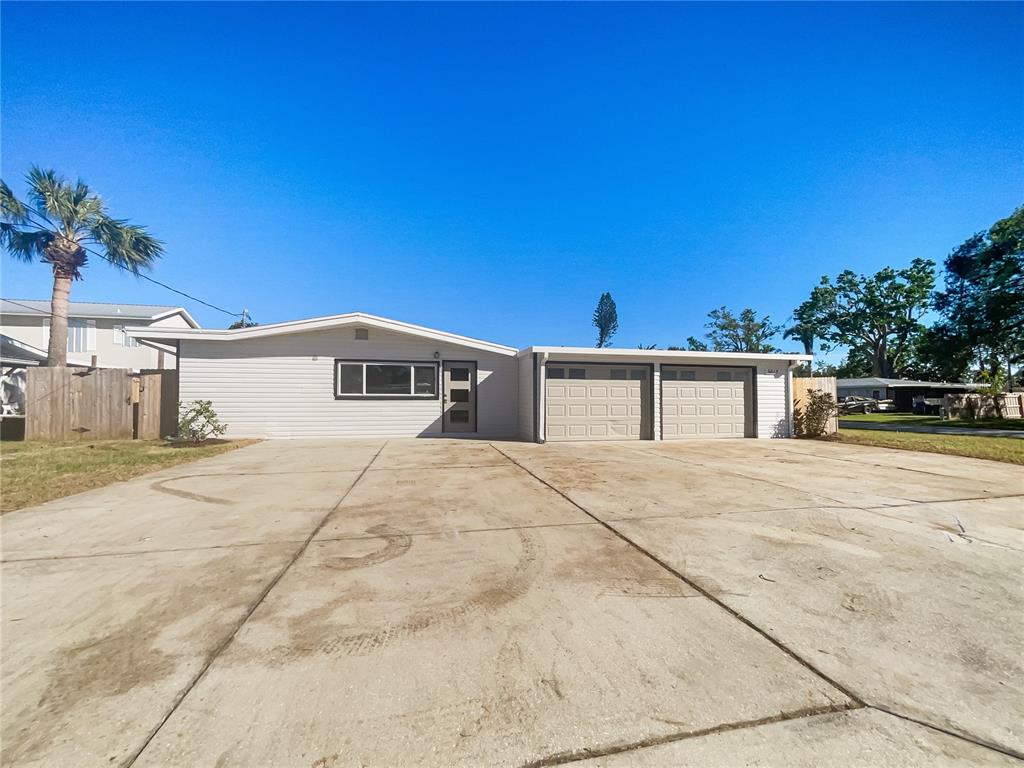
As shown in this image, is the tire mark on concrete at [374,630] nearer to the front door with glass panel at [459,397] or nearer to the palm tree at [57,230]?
the front door with glass panel at [459,397]

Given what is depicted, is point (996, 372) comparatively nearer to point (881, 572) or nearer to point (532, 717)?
point (881, 572)

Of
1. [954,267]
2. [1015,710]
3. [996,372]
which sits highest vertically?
[954,267]

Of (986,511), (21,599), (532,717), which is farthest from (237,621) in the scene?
(986,511)

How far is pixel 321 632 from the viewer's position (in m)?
2.19

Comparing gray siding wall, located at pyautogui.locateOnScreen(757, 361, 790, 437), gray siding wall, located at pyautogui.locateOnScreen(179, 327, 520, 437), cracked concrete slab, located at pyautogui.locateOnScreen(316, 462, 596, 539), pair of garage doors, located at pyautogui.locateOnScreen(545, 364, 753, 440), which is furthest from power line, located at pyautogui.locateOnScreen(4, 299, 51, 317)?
gray siding wall, located at pyautogui.locateOnScreen(757, 361, 790, 437)

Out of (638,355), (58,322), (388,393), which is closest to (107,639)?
(388,393)

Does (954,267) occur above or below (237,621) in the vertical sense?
above

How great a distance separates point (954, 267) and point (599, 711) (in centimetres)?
3513

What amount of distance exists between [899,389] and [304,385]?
146 ft

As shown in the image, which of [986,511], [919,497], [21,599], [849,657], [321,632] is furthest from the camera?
[919,497]

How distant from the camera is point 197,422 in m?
10.5

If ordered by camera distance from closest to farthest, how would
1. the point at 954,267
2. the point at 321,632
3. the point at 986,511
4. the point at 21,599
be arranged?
1. the point at 321,632
2. the point at 21,599
3. the point at 986,511
4. the point at 954,267

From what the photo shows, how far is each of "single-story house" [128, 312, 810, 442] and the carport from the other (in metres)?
0.03

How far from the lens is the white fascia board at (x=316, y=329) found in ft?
34.9
